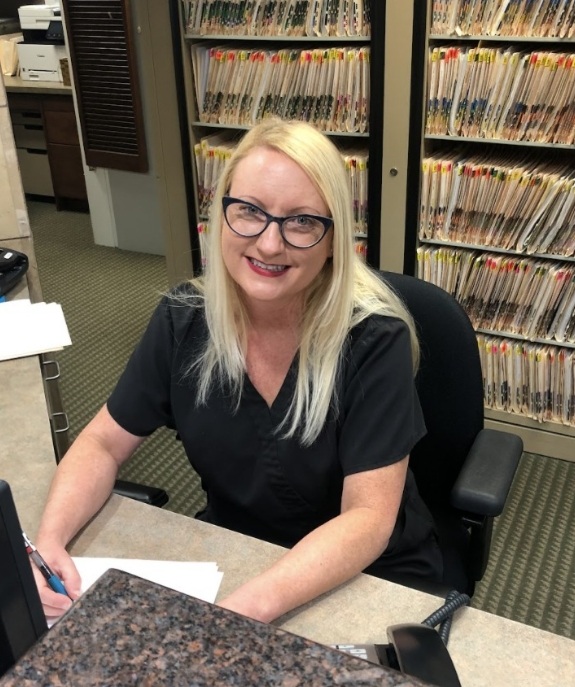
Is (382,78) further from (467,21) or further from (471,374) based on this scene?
(471,374)

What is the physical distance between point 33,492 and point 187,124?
1.78 m

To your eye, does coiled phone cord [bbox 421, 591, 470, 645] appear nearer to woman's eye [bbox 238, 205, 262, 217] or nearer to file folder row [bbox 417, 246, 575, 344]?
woman's eye [bbox 238, 205, 262, 217]

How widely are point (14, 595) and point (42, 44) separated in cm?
484

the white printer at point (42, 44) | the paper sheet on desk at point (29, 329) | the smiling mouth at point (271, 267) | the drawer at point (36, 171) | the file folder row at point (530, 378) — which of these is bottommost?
the file folder row at point (530, 378)

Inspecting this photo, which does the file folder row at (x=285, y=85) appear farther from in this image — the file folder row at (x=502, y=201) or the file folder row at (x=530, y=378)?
the file folder row at (x=530, y=378)

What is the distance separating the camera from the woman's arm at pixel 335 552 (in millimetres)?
949

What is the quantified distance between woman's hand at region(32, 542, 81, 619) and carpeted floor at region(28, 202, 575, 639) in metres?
1.22

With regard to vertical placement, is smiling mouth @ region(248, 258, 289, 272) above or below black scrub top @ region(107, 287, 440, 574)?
above

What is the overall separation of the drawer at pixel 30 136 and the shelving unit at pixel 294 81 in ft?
8.55

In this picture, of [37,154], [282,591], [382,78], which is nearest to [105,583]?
[282,591]

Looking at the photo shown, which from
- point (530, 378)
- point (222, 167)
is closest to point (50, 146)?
point (222, 167)

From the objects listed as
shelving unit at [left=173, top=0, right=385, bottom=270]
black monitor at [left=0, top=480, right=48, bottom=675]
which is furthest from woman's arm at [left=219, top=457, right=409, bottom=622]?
shelving unit at [left=173, top=0, right=385, bottom=270]

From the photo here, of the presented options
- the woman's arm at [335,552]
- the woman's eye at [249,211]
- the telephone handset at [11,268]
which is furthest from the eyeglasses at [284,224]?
the telephone handset at [11,268]

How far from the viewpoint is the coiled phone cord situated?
0.92 meters
